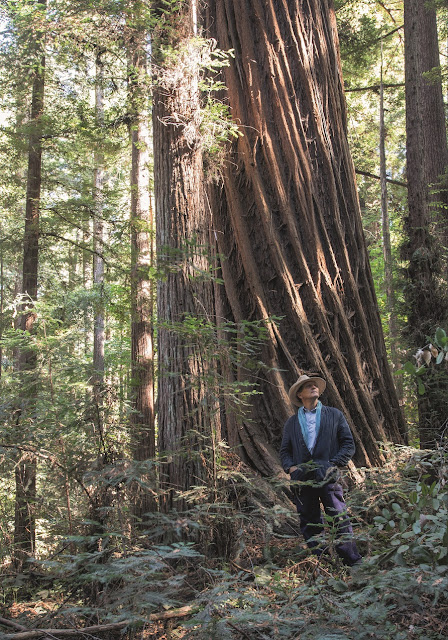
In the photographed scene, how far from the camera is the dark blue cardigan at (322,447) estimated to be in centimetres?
444

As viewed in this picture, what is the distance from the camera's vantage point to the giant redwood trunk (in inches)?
247

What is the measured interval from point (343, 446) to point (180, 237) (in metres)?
2.46

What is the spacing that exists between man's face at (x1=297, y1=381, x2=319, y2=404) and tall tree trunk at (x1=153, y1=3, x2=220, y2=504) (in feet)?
2.96

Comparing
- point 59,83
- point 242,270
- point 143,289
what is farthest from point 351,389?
point 59,83

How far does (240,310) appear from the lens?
639 centimetres

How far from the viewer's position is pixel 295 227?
661 cm

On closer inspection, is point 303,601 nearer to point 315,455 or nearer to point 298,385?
point 315,455

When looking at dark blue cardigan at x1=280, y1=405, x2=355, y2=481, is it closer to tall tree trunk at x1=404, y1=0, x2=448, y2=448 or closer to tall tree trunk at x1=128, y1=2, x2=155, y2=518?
tall tree trunk at x1=404, y1=0, x2=448, y2=448

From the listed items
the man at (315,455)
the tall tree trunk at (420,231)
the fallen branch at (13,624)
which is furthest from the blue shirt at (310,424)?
the tall tree trunk at (420,231)

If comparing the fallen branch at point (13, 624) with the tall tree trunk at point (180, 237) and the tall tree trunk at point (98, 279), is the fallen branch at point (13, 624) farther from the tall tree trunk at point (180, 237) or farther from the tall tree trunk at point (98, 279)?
the tall tree trunk at point (180, 237)

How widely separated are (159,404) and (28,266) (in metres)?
5.67

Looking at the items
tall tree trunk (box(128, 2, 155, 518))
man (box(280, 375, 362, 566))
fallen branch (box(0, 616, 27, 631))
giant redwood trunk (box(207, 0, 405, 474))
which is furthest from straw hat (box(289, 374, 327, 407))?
tall tree trunk (box(128, 2, 155, 518))

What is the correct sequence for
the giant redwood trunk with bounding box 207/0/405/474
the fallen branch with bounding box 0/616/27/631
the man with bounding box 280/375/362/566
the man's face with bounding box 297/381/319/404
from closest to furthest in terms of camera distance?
the fallen branch with bounding box 0/616/27/631 → the man with bounding box 280/375/362/566 → the man's face with bounding box 297/381/319/404 → the giant redwood trunk with bounding box 207/0/405/474

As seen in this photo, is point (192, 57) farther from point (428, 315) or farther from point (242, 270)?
point (428, 315)
